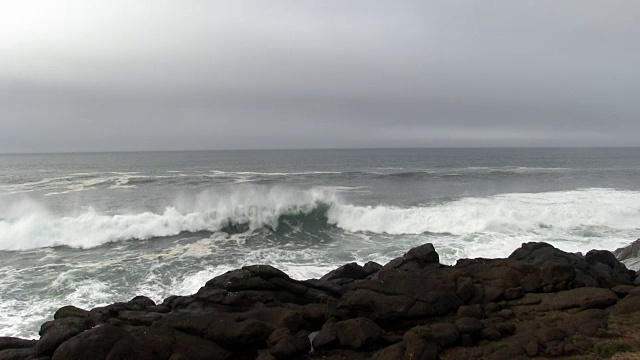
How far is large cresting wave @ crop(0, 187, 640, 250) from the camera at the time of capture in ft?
80.3

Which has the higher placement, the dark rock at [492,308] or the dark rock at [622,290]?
the dark rock at [622,290]

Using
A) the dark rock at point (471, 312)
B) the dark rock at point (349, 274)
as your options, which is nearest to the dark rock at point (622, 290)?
the dark rock at point (471, 312)

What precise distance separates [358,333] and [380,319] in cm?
137

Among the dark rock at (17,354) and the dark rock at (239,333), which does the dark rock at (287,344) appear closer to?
the dark rock at (239,333)

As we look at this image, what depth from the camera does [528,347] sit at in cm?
801

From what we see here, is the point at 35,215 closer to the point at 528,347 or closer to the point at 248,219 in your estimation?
the point at 248,219

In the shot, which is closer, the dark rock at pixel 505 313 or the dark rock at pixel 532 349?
the dark rock at pixel 532 349

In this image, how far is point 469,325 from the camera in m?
8.95

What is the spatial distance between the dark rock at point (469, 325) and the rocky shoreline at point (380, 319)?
0.03 m

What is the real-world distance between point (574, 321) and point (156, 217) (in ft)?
83.6

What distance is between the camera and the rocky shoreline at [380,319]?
8.09 meters

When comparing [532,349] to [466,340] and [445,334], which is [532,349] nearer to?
[466,340]

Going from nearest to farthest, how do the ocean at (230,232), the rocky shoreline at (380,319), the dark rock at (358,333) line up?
1. the rocky shoreline at (380,319)
2. the dark rock at (358,333)
3. the ocean at (230,232)

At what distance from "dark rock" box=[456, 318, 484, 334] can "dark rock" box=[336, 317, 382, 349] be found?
1739 mm
